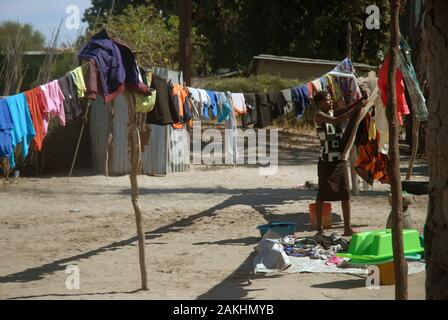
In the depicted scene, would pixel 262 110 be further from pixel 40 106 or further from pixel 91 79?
pixel 91 79

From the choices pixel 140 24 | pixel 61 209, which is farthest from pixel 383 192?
pixel 140 24

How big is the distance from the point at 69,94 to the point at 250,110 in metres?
4.32

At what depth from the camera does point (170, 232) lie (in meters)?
10.7

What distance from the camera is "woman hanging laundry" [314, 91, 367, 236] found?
9.73 metres

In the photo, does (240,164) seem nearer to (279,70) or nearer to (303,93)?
(303,93)

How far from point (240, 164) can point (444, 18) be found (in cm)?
1286

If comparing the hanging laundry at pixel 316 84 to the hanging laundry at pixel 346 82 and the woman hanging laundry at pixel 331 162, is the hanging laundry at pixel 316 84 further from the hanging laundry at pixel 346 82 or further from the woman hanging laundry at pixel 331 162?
the woman hanging laundry at pixel 331 162

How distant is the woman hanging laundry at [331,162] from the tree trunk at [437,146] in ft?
15.8

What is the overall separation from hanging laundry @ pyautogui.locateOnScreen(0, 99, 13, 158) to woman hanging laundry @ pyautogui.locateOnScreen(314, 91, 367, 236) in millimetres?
3873

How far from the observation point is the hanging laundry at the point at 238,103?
39.6ft

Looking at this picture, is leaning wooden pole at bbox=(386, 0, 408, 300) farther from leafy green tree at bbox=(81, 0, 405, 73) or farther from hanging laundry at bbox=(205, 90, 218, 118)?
leafy green tree at bbox=(81, 0, 405, 73)

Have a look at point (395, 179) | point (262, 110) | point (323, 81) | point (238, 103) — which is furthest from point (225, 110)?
point (395, 179)

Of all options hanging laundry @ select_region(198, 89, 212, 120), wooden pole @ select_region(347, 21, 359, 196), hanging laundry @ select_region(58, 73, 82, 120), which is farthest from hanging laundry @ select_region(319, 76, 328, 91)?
hanging laundry @ select_region(58, 73, 82, 120)

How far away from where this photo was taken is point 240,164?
57.2ft
